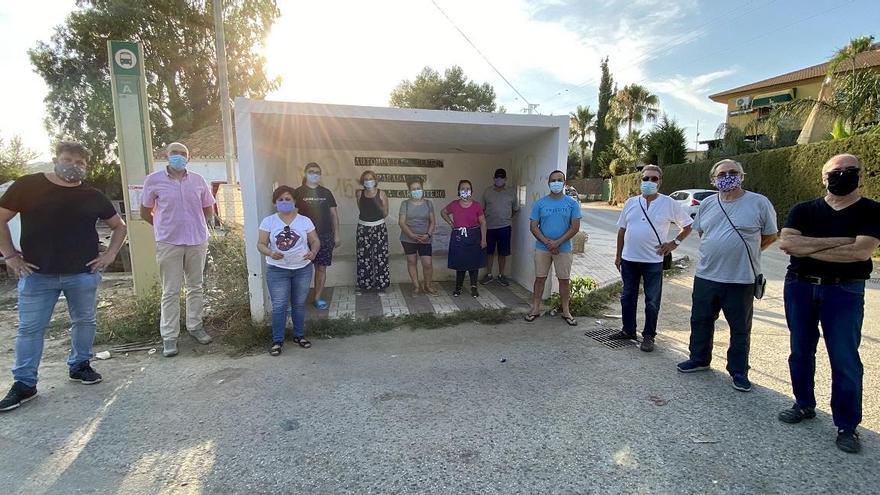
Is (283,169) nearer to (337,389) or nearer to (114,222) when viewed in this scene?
(114,222)

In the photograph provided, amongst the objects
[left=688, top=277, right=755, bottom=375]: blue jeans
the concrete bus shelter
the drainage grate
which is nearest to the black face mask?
[left=688, top=277, right=755, bottom=375]: blue jeans

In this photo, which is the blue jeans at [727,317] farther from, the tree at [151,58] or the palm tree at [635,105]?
the palm tree at [635,105]

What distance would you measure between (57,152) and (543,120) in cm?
496

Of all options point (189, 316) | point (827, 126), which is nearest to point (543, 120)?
point (189, 316)

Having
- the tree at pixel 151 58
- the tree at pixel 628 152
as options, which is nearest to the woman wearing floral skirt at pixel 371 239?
the tree at pixel 151 58

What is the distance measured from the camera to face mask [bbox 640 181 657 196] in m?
4.38

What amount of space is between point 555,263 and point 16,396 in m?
5.04

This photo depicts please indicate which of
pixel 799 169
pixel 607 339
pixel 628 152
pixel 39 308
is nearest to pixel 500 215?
pixel 607 339

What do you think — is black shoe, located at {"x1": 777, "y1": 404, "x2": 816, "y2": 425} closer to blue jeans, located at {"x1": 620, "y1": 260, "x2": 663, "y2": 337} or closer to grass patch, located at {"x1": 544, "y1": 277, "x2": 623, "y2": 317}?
blue jeans, located at {"x1": 620, "y1": 260, "x2": 663, "y2": 337}

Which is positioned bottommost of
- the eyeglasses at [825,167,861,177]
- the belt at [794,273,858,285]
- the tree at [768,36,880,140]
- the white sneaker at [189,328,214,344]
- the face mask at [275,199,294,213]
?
the white sneaker at [189,328,214,344]

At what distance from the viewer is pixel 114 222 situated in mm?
3758

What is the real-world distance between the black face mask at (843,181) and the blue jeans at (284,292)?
4198 mm

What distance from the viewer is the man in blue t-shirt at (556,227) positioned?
5113 mm

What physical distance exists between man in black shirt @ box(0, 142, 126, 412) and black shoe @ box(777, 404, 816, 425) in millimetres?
5203
